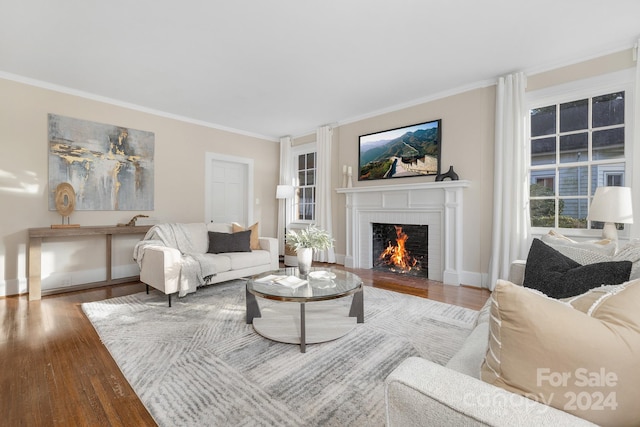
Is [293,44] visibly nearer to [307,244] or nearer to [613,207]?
[307,244]

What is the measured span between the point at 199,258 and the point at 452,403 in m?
3.13

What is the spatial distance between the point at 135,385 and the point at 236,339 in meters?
0.73

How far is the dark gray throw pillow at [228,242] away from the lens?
3904 millimetres

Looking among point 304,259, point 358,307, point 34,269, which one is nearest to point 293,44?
point 304,259

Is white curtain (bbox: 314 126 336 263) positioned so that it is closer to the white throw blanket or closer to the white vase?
the white throw blanket

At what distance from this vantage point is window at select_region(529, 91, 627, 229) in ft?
9.90

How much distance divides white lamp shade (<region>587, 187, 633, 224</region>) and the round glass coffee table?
218 centimetres

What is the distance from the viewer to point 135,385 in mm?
1717

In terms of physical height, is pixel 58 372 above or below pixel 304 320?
A: below

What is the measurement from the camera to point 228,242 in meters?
3.94

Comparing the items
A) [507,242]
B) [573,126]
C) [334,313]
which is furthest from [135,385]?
[573,126]

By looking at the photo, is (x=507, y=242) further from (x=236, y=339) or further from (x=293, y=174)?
(x=293, y=174)

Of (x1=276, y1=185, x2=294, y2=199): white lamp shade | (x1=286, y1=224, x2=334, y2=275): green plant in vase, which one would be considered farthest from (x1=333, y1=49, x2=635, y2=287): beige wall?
(x1=276, y1=185, x2=294, y2=199): white lamp shade

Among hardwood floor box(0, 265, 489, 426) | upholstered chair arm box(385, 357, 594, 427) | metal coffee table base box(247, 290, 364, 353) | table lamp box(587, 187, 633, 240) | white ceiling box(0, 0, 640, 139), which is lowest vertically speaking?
hardwood floor box(0, 265, 489, 426)
